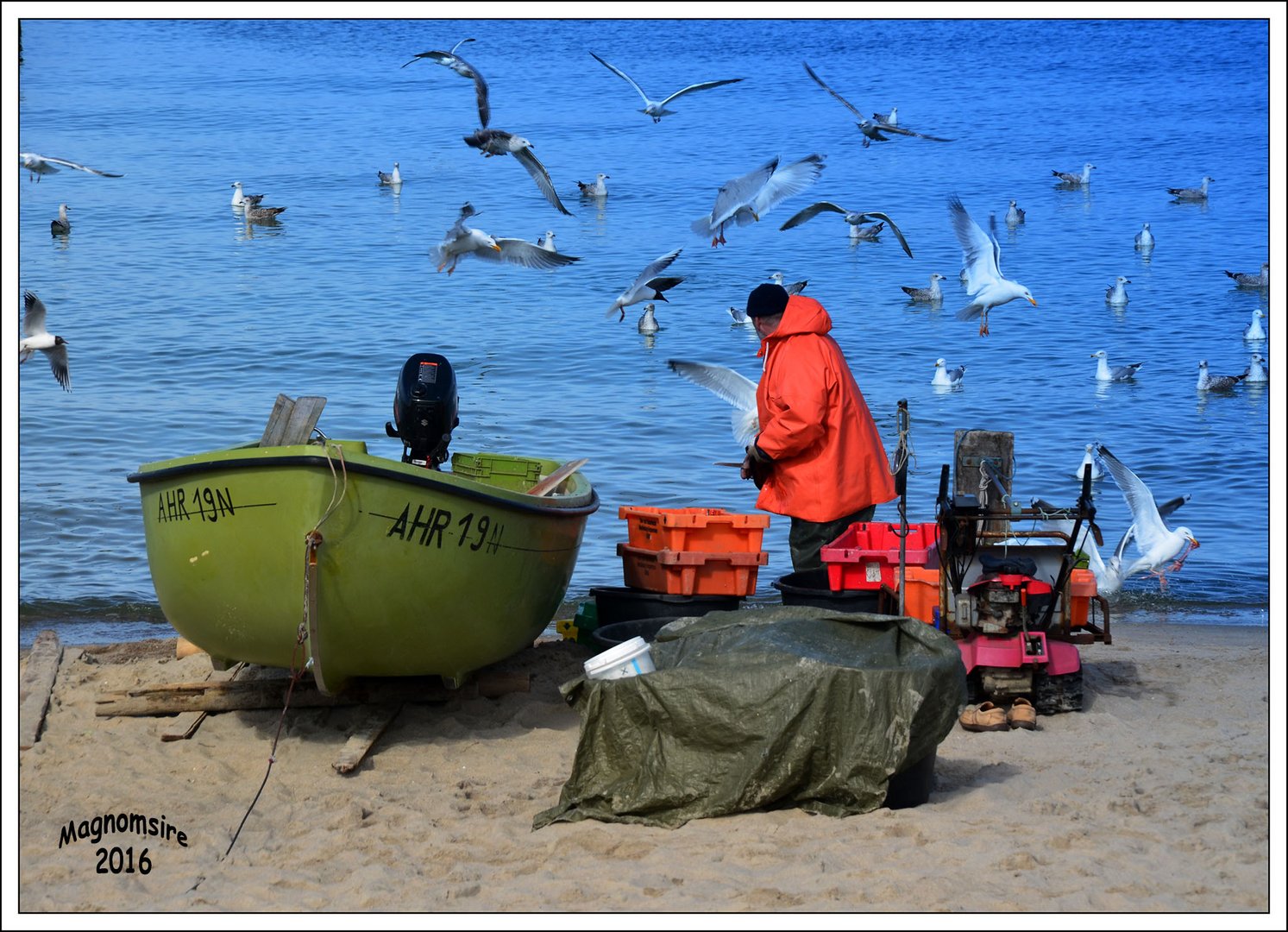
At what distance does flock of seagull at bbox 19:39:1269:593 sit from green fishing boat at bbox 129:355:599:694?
7.43 ft

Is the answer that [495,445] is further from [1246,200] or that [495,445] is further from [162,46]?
[162,46]

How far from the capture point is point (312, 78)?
1164 inches

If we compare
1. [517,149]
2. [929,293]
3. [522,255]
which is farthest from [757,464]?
[929,293]

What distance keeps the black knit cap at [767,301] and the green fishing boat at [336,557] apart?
135cm

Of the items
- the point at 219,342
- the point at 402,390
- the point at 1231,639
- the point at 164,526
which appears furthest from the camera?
the point at 219,342

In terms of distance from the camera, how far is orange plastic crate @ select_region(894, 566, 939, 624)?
5672mm

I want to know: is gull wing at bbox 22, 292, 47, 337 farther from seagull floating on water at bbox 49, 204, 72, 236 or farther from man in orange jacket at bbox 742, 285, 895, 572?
seagull floating on water at bbox 49, 204, 72, 236

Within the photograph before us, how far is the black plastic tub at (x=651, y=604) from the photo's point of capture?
6074mm

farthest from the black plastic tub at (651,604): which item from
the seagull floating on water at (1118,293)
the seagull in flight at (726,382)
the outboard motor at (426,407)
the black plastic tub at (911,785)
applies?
the seagull floating on water at (1118,293)

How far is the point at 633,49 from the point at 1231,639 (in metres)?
23.5

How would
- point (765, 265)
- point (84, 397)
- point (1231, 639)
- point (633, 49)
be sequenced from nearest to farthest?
point (1231, 639) < point (84, 397) < point (765, 265) < point (633, 49)

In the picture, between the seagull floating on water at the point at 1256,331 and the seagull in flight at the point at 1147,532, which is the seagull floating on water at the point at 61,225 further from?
the seagull in flight at the point at 1147,532

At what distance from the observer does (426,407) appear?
243 inches

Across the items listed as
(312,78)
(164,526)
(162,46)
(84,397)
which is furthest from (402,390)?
(162,46)
